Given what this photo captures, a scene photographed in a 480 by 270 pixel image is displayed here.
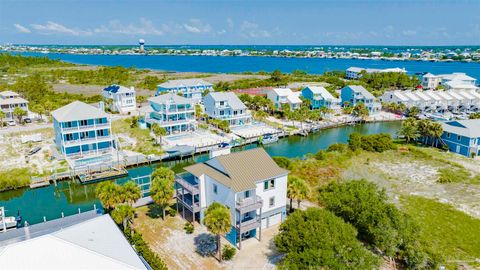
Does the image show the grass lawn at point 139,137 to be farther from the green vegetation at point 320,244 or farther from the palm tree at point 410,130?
the palm tree at point 410,130

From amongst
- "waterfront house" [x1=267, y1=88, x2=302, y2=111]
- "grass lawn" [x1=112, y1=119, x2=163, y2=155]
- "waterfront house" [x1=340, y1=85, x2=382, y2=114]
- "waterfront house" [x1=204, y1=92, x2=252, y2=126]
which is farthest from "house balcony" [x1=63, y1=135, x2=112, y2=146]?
"waterfront house" [x1=340, y1=85, x2=382, y2=114]

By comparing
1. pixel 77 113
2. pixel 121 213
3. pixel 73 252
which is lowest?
pixel 121 213

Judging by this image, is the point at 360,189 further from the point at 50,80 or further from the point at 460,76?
the point at 50,80

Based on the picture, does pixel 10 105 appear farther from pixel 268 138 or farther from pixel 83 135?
pixel 268 138

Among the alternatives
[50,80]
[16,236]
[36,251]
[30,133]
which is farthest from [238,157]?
[50,80]

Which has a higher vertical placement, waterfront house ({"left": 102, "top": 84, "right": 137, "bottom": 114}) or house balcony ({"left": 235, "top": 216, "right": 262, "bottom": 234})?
waterfront house ({"left": 102, "top": 84, "right": 137, "bottom": 114})

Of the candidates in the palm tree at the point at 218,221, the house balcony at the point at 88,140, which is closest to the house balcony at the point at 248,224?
the palm tree at the point at 218,221

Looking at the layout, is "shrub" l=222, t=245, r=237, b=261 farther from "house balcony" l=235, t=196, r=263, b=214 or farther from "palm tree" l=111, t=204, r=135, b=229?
"palm tree" l=111, t=204, r=135, b=229

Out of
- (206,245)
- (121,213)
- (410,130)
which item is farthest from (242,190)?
(410,130)
